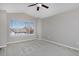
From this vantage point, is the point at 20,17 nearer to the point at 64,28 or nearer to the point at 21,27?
the point at 21,27

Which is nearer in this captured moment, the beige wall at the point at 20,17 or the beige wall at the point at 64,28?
the beige wall at the point at 64,28

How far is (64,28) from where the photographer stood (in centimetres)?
505

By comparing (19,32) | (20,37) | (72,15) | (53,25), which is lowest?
(20,37)

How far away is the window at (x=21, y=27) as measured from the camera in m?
5.73

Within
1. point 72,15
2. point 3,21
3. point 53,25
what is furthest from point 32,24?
point 72,15

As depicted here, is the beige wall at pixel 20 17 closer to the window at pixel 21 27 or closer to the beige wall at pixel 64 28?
the window at pixel 21 27

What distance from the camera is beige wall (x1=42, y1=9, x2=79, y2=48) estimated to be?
4363 mm

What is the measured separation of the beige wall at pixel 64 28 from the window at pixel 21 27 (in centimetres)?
128

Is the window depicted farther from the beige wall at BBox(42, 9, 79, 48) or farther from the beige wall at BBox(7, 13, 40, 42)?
the beige wall at BBox(42, 9, 79, 48)

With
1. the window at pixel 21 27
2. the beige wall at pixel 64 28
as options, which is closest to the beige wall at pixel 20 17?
the window at pixel 21 27

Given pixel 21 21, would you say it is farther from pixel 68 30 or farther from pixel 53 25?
pixel 68 30

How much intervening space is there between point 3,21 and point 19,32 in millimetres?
1879

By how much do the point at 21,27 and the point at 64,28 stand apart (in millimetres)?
2910

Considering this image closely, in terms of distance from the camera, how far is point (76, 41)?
14.1ft
